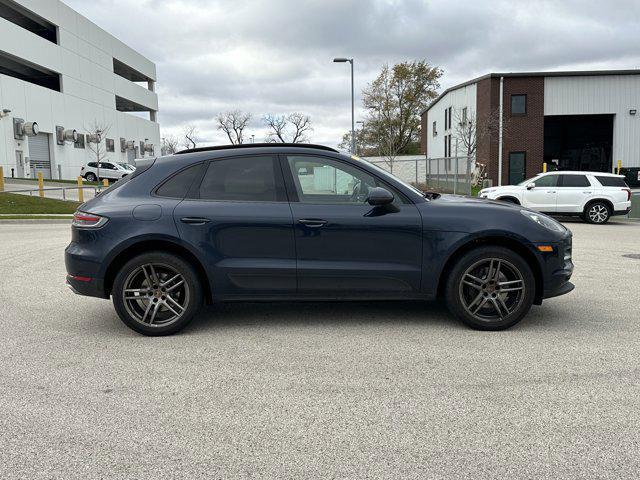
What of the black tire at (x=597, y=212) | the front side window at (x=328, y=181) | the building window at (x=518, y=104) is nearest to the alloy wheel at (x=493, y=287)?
the front side window at (x=328, y=181)

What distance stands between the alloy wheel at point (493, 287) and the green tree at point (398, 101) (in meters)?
56.4

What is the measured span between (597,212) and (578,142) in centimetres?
3336

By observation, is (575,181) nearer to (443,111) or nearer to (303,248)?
Result: (303,248)

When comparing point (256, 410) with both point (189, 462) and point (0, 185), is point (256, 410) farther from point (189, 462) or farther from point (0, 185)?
point (0, 185)

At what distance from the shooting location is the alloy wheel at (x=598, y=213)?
1667 centimetres

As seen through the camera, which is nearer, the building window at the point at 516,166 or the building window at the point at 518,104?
the building window at the point at 518,104

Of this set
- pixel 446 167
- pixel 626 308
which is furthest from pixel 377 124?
pixel 626 308

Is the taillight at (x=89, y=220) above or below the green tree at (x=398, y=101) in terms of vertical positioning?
below

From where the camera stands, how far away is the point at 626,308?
5.82 m

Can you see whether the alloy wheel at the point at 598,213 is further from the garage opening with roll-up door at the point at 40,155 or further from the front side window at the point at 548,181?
the garage opening with roll-up door at the point at 40,155

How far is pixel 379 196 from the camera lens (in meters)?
4.81

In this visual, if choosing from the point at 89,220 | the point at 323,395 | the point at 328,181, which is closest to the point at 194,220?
the point at 89,220

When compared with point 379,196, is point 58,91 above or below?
above

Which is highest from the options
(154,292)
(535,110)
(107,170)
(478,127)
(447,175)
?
(535,110)
